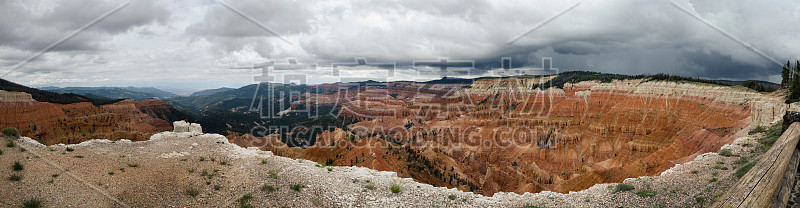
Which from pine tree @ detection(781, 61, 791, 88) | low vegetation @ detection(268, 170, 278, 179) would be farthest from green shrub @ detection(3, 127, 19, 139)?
pine tree @ detection(781, 61, 791, 88)

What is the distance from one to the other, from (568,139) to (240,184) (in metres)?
59.7

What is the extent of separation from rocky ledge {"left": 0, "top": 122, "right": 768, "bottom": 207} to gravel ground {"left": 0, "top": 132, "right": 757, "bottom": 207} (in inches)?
1.0

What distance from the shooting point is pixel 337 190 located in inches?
434

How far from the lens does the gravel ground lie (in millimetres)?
8109

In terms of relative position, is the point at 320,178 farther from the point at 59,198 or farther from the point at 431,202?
the point at 59,198

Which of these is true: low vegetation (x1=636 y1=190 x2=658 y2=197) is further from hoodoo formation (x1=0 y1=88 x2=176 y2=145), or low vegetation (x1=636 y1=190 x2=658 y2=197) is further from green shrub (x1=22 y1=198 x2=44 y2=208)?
hoodoo formation (x1=0 y1=88 x2=176 y2=145)

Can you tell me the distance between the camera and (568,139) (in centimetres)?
5591

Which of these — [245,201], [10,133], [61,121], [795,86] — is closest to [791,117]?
[245,201]

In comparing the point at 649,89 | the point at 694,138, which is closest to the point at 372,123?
the point at 649,89

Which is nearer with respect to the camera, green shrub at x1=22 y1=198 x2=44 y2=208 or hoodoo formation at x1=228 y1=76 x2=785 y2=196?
green shrub at x1=22 y1=198 x2=44 y2=208

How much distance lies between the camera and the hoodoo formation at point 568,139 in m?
31.7

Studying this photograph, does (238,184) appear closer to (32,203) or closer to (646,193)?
(32,203)

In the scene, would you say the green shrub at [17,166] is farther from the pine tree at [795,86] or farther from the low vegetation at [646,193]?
the pine tree at [795,86]

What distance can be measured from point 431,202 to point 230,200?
6837mm
